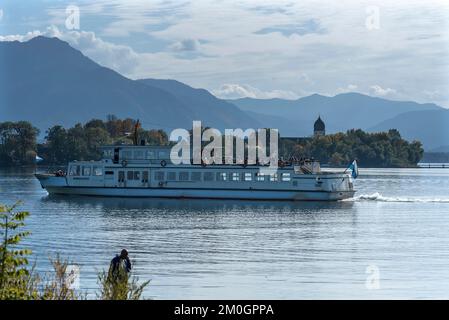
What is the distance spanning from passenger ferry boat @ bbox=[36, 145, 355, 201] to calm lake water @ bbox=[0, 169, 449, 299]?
49.2 inches

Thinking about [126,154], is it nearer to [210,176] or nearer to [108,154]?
[108,154]

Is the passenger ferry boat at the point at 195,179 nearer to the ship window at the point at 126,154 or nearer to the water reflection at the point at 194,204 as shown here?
the ship window at the point at 126,154

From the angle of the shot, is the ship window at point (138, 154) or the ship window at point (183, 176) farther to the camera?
the ship window at point (138, 154)

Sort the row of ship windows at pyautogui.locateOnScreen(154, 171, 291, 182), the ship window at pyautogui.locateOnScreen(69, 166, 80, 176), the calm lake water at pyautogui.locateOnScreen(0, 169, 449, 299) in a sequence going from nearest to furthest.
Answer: the calm lake water at pyautogui.locateOnScreen(0, 169, 449, 299)
the row of ship windows at pyautogui.locateOnScreen(154, 171, 291, 182)
the ship window at pyautogui.locateOnScreen(69, 166, 80, 176)

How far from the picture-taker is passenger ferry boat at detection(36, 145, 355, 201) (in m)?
74.0

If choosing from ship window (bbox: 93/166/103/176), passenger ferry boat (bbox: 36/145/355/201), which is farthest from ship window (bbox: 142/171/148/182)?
ship window (bbox: 93/166/103/176)

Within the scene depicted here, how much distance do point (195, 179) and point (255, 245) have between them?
3352cm

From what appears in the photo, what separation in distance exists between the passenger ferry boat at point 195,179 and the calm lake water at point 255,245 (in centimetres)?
125

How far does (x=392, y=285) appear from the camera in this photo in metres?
30.3

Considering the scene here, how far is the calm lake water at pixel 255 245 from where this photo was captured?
2970 cm

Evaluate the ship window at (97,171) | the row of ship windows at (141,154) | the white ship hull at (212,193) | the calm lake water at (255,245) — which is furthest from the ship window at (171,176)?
the ship window at (97,171)

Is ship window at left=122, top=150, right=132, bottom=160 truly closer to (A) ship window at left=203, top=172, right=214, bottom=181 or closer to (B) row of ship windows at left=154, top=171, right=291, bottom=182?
(B) row of ship windows at left=154, top=171, right=291, bottom=182

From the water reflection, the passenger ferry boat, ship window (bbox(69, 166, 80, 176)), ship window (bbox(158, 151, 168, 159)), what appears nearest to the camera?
the water reflection
